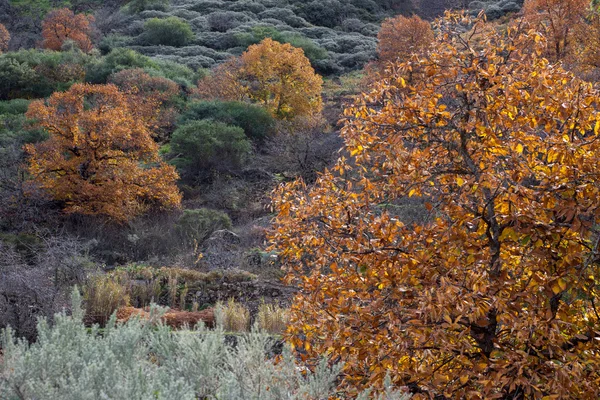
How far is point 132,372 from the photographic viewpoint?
237cm

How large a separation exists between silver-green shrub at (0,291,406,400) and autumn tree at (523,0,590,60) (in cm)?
2099

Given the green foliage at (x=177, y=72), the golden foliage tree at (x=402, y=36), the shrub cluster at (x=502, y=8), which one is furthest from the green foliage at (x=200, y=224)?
the shrub cluster at (x=502, y=8)

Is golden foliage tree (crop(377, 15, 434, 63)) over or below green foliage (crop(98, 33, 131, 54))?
over

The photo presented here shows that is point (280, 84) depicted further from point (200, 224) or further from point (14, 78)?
point (14, 78)

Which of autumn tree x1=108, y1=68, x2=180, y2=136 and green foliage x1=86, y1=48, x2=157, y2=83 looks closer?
autumn tree x1=108, y1=68, x2=180, y2=136

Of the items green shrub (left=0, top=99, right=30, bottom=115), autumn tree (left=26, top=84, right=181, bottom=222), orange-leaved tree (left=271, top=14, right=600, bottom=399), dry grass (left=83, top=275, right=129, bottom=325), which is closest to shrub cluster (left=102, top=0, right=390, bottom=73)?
green shrub (left=0, top=99, right=30, bottom=115)

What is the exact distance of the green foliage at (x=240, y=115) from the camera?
78.1ft

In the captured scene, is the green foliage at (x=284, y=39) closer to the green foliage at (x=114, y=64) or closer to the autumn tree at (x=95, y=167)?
the green foliage at (x=114, y=64)

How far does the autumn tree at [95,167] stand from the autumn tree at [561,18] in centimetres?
1390

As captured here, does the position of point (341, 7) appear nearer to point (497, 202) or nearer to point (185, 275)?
point (185, 275)

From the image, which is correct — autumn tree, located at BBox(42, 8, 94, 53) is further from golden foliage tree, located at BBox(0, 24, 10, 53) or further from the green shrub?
the green shrub

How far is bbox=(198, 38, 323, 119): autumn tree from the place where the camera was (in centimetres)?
2556

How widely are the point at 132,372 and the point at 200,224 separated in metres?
12.2

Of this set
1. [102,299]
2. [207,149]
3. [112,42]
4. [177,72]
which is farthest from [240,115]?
[112,42]
